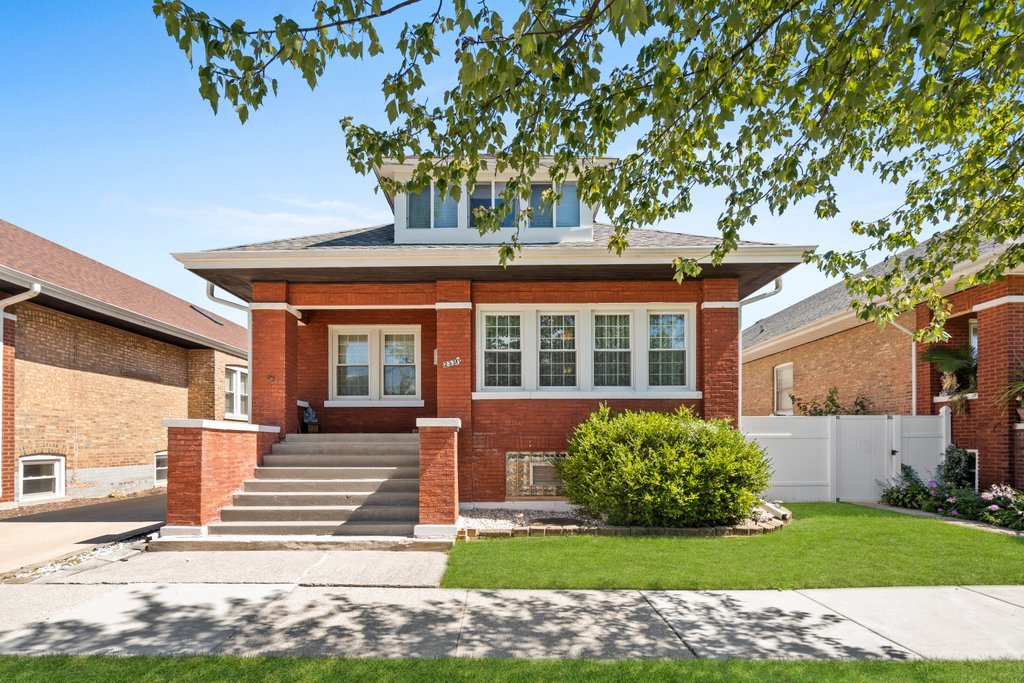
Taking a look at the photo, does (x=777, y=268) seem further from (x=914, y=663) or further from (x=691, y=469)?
(x=914, y=663)

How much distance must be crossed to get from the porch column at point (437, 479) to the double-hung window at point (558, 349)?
2.70 m

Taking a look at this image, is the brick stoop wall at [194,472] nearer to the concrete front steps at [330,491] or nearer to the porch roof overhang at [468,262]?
the concrete front steps at [330,491]

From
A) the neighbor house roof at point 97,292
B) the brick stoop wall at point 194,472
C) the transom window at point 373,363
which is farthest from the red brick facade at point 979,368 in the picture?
the neighbor house roof at point 97,292

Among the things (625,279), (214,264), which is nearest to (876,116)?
(625,279)

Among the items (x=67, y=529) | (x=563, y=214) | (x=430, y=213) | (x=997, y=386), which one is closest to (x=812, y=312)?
(x=997, y=386)

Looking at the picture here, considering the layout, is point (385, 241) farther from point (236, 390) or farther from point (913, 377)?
point (913, 377)

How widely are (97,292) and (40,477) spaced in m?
3.88

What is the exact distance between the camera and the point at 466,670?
4.31m

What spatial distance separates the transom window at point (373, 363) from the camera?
1262 cm

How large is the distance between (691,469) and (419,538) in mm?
3832

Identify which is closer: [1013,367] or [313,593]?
[313,593]

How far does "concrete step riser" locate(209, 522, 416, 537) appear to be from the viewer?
841 centimetres

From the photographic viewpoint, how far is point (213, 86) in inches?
161

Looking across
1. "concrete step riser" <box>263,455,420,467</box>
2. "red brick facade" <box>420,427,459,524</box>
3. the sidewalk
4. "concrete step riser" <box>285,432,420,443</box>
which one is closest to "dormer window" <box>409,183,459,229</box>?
"concrete step riser" <box>285,432,420,443</box>
